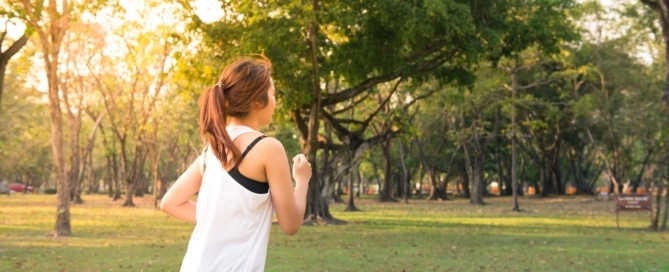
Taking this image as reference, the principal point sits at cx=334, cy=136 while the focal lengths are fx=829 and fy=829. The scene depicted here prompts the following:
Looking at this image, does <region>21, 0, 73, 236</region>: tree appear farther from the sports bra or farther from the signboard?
the sports bra

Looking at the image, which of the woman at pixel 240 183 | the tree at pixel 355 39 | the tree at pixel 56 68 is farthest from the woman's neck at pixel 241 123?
the tree at pixel 355 39

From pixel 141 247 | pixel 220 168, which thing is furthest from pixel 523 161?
pixel 220 168

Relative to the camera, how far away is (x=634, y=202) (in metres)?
23.3

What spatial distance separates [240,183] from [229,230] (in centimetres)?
17

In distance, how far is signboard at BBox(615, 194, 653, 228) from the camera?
23.1 m

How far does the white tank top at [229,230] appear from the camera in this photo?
2.87 m

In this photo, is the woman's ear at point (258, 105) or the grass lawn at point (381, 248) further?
the grass lawn at point (381, 248)

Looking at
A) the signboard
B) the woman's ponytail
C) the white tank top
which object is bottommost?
the white tank top

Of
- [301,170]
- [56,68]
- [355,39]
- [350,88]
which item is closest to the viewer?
[301,170]

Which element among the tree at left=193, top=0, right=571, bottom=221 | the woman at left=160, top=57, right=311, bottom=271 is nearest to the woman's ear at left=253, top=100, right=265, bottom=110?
the woman at left=160, top=57, right=311, bottom=271

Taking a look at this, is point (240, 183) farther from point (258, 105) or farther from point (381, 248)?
point (381, 248)

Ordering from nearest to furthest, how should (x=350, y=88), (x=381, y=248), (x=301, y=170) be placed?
(x=301, y=170), (x=381, y=248), (x=350, y=88)

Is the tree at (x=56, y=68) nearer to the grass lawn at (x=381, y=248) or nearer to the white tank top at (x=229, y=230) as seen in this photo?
the grass lawn at (x=381, y=248)

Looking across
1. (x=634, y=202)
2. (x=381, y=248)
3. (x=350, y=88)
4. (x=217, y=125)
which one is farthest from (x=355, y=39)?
(x=217, y=125)
